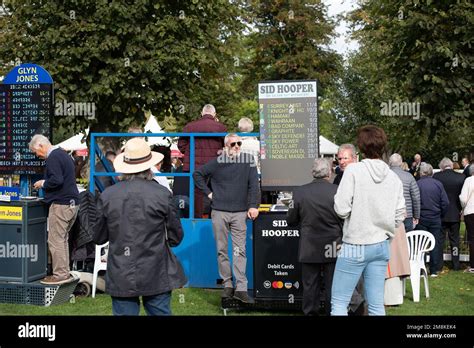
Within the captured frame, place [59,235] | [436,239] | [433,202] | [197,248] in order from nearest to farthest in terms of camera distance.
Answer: [59,235] → [197,248] → [433,202] → [436,239]

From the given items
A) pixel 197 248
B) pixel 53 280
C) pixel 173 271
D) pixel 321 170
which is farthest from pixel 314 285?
pixel 53 280

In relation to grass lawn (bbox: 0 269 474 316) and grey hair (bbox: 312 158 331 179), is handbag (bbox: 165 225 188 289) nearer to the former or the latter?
grey hair (bbox: 312 158 331 179)

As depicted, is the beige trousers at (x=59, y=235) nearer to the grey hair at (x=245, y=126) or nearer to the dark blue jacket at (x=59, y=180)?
the dark blue jacket at (x=59, y=180)

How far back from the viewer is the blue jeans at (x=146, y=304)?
5.66 m

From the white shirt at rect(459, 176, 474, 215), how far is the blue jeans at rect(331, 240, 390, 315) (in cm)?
703

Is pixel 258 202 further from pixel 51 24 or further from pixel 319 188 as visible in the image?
pixel 51 24

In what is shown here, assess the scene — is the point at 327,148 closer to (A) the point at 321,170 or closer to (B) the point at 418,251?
(B) the point at 418,251

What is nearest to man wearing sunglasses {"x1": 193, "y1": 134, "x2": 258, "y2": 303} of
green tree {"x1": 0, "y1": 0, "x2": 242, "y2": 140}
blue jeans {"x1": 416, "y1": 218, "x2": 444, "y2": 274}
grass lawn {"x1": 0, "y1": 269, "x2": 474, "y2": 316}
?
grass lawn {"x1": 0, "y1": 269, "x2": 474, "y2": 316}

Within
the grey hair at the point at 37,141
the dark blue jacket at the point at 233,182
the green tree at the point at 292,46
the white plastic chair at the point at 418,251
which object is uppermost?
the green tree at the point at 292,46

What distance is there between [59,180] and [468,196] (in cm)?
726

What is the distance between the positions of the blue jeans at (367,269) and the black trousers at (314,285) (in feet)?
3.97

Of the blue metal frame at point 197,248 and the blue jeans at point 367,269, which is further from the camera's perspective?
the blue metal frame at point 197,248

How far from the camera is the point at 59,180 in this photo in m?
9.40

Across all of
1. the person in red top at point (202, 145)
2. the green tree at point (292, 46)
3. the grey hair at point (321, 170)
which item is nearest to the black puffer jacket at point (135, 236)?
the grey hair at point (321, 170)
